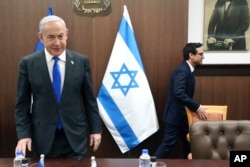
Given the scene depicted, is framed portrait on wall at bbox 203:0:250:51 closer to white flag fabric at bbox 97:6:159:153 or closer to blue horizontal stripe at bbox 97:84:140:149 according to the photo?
white flag fabric at bbox 97:6:159:153

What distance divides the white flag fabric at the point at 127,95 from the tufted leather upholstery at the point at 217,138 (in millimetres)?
1377

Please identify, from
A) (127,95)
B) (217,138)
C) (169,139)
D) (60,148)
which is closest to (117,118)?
(127,95)

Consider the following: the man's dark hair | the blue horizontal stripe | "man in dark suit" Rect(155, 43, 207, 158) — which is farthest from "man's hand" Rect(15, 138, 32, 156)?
the man's dark hair

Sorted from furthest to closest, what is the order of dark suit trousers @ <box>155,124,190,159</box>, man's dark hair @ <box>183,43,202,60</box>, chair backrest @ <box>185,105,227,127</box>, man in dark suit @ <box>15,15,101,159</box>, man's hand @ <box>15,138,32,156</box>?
dark suit trousers @ <box>155,124,190,159</box>
man's dark hair @ <box>183,43,202,60</box>
chair backrest @ <box>185,105,227,127</box>
man in dark suit @ <box>15,15,101,159</box>
man's hand @ <box>15,138,32,156</box>

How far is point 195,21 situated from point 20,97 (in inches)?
97.6

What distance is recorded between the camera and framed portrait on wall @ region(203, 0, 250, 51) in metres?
3.61

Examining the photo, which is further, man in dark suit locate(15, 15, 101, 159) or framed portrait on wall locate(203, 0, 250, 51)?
framed portrait on wall locate(203, 0, 250, 51)

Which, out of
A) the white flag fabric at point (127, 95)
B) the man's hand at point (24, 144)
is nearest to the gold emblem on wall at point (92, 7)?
the white flag fabric at point (127, 95)

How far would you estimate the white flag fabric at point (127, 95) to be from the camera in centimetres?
336

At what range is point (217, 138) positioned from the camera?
6.67ft

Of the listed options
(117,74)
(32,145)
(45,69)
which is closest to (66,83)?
(45,69)

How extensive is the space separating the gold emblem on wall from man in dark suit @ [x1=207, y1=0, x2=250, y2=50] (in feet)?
4.18

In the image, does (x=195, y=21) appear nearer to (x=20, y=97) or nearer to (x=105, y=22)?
(x=105, y=22)

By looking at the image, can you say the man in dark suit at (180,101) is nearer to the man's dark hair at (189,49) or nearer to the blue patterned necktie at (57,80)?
the man's dark hair at (189,49)
